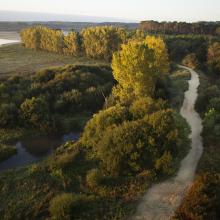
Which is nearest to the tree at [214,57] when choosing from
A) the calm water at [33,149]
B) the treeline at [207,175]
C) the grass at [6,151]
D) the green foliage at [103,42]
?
the treeline at [207,175]

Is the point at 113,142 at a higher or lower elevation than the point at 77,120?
higher

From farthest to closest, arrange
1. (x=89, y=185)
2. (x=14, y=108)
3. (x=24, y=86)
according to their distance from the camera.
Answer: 1. (x=24, y=86)
2. (x=14, y=108)
3. (x=89, y=185)

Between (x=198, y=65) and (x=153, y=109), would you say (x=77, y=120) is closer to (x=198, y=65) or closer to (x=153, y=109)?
(x=153, y=109)

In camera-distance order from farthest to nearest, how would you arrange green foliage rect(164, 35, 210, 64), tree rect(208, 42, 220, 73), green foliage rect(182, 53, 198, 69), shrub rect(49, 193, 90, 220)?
1. green foliage rect(164, 35, 210, 64)
2. green foliage rect(182, 53, 198, 69)
3. tree rect(208, 42, 220, 73)
4. shrub rect(49, 193, 90, 220)

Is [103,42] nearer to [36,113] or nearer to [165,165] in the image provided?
[36,113]

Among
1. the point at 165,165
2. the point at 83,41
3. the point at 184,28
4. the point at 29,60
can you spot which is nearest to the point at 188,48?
the point at 83,41

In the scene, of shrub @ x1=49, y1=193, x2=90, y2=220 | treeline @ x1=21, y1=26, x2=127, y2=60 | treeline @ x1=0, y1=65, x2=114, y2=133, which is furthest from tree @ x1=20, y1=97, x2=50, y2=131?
treeline @ x1=21, y1=26, x2=127, y2=60

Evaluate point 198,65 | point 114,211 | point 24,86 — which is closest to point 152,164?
point 114,211

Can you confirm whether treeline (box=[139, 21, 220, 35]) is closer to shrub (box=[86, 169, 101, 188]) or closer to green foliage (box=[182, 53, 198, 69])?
green foliage (box=[182, 53, 198, 69])
